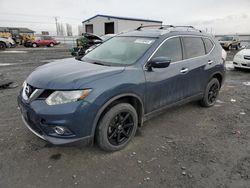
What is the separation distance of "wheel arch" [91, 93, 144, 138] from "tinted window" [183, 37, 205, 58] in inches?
57.1

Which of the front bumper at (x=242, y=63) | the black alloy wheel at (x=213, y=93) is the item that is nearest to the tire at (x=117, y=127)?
the black alloy wheel at (x=213, y=93)

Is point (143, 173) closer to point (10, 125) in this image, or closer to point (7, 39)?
point (10, 125)

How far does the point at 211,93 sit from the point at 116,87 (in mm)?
2912

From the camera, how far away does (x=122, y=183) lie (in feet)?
7.69

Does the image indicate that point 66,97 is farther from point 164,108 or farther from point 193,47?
point 193,47

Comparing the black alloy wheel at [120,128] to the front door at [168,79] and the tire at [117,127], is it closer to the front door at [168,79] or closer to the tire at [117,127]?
the tire at [117,127]

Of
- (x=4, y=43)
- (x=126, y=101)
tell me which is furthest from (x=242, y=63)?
(x=4, y=43)

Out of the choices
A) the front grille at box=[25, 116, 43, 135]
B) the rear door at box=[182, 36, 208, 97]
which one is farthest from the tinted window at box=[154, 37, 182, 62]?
the front grille at box=[25, 116, 43, 135]

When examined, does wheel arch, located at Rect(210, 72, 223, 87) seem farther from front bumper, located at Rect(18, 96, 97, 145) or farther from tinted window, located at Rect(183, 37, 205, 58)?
front bumper, located at Rect(18, 96, 97, 145)

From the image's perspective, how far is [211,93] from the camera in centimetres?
463

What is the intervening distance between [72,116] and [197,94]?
9.24 ft

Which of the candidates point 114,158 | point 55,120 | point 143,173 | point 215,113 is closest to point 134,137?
point 114,158

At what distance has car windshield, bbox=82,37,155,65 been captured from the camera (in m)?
3.16

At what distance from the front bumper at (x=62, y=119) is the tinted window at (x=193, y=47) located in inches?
91.6
